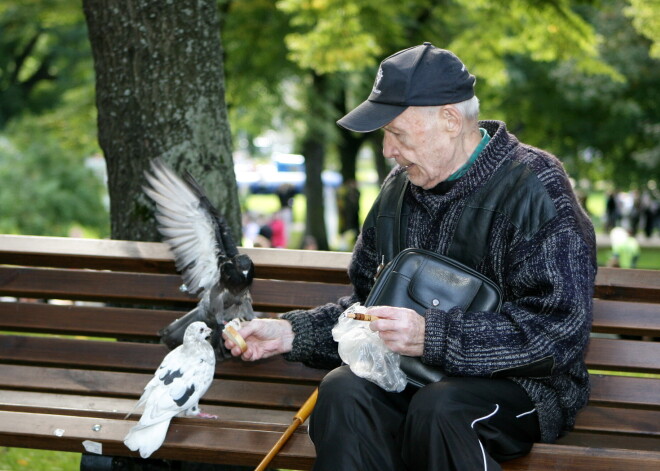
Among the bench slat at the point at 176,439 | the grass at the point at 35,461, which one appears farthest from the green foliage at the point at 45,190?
the bench slat at the point at 176,439

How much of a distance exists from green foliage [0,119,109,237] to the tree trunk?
1284 centimetres

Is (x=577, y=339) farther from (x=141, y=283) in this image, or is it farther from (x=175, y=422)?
(x=141, y=283)

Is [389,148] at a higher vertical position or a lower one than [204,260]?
higher

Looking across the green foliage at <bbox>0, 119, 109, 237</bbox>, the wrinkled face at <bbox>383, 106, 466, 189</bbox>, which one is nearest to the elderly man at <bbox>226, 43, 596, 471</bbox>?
the wrinkled face at <bbox>383, 106, 466, 189</bbox>

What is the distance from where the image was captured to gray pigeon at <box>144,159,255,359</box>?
3771 millimetres

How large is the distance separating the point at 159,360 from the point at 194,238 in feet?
1.89

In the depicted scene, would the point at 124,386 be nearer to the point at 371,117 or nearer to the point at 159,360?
the point at 159,360

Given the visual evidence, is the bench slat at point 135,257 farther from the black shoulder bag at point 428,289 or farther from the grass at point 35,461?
the grass at point 35,461

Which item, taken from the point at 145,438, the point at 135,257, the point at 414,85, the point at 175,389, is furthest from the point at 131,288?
the point at 414,85

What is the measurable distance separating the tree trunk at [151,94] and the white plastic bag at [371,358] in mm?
1763

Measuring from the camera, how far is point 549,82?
2367 cm

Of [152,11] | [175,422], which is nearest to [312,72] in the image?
[152,11]

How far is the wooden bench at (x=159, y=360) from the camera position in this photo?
10.5 feet

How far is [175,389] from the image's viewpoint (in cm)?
325
